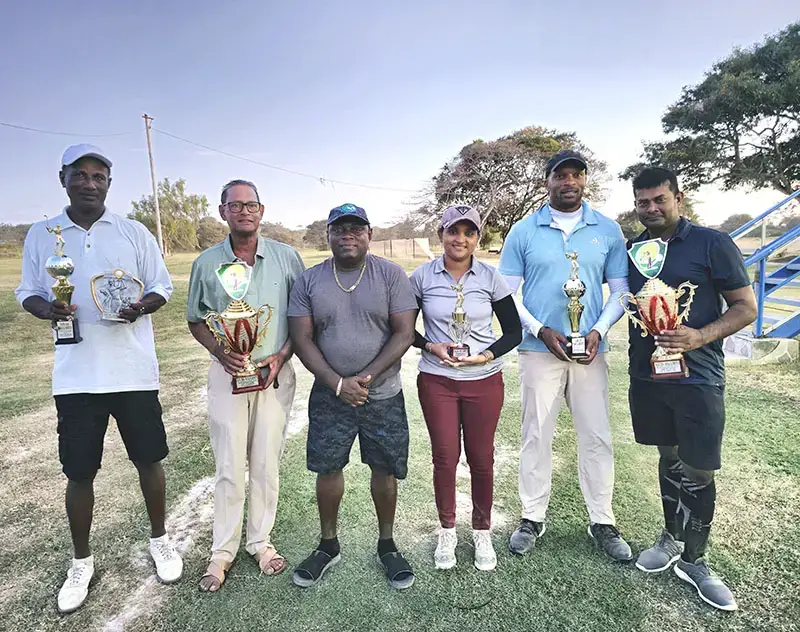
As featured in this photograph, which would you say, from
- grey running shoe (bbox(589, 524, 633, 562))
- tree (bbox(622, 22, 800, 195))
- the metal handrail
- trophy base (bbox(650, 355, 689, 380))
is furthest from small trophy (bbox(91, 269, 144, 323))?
tree (bbox(622, 22, 800, 195))

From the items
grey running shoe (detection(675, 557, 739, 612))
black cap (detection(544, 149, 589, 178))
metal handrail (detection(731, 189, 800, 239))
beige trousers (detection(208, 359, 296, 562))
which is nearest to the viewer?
grey running shoe (detection(675, 557, 739, 612))

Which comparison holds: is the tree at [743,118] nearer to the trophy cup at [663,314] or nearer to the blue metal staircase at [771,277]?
the blue metal staircase at [771,277]

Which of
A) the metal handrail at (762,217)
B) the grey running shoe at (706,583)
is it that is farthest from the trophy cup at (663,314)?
the metal handrail at (762,217)

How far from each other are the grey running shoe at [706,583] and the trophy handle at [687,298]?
122 centimetres

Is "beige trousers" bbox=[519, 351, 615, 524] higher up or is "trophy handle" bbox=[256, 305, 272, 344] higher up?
"trophy handle" bbox=[256, 305, 272, 344]

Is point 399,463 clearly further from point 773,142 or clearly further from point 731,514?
point 773,142

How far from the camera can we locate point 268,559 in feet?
9.09

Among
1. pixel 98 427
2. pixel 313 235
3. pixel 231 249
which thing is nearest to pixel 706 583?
pixel 231 249

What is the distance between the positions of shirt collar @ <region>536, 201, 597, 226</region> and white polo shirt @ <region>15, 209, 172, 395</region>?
2225mm

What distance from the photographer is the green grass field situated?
238cm

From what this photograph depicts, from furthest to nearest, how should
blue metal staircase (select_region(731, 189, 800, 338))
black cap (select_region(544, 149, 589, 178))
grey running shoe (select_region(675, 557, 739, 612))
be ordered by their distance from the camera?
blue metal staircase (select_region(731, 189, 800, 338))
black cap (select_region(544, 149, 589, 178))
grey running shoe (select_region(675, 557, 739, 612))

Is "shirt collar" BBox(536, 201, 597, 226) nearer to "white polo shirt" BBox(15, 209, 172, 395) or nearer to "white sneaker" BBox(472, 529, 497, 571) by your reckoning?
"white sneaker" BBox(472, 529, 497, 571)

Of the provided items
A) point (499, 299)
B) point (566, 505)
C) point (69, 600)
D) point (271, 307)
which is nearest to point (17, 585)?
point (69, 600)

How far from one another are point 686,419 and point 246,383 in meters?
2.17
